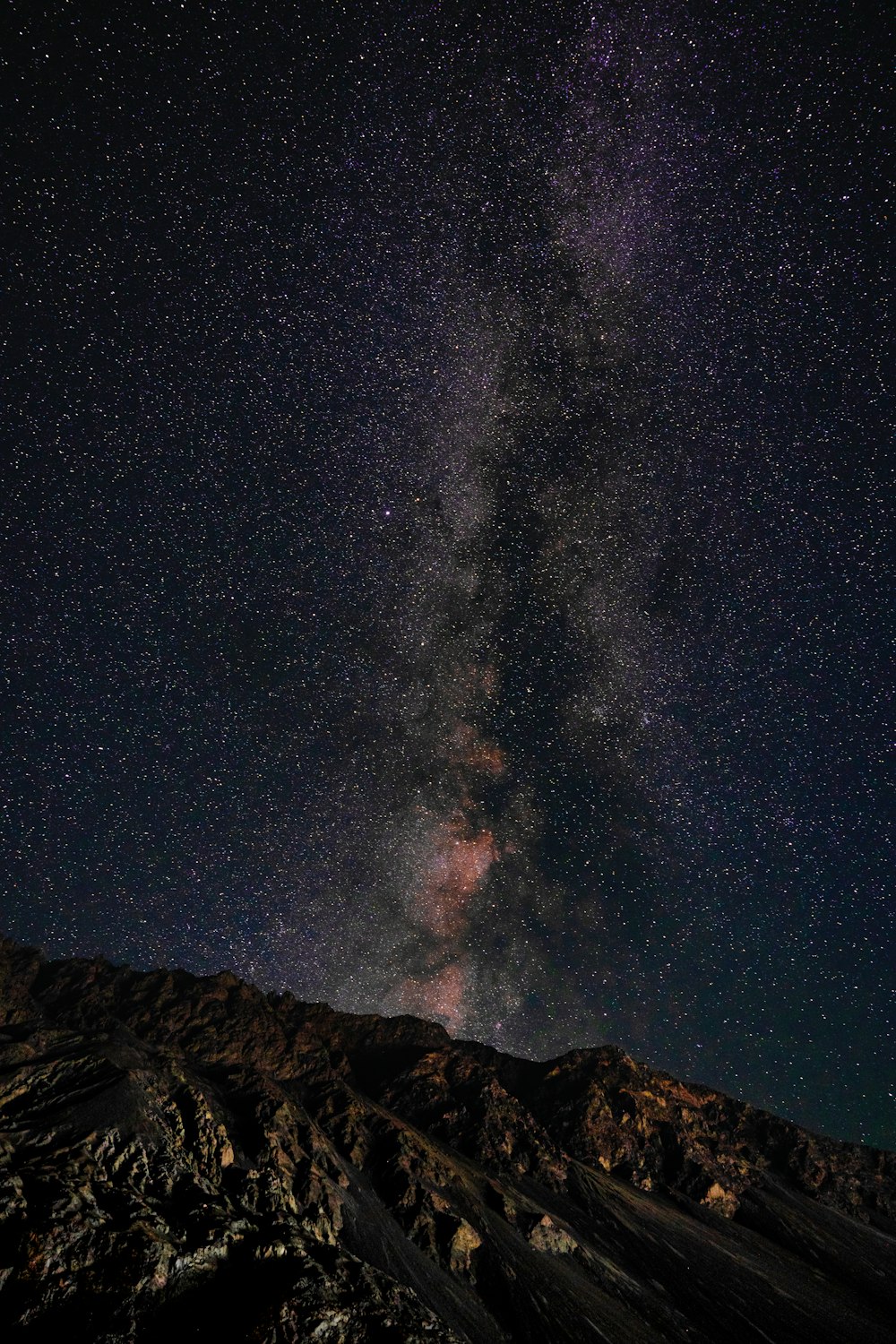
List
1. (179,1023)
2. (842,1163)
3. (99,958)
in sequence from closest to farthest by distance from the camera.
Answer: (179,1023)
(99,958)
(842,1163)

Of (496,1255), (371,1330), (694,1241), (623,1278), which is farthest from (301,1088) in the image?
(371,1330)

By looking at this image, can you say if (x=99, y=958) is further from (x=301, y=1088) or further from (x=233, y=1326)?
(x=233, y=1326)

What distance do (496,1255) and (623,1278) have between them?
44.1 feet

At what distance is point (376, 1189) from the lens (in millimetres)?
48500

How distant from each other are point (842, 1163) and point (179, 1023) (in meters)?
113

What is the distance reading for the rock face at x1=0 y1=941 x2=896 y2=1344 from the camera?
12.6 m

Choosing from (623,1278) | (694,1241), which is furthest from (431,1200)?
(694,1241)

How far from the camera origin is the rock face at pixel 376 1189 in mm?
12602

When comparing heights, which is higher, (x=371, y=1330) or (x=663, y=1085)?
(x=663, y=1085)

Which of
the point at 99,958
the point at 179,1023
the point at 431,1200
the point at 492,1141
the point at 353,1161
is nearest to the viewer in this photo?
the point at 431,1200

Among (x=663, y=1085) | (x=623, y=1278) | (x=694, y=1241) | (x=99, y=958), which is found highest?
(x=663, y=1085)

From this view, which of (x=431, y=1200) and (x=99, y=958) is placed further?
(x=99, y=958)

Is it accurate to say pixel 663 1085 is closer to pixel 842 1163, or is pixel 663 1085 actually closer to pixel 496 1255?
pixel 842 1163

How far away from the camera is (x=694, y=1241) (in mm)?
57969
